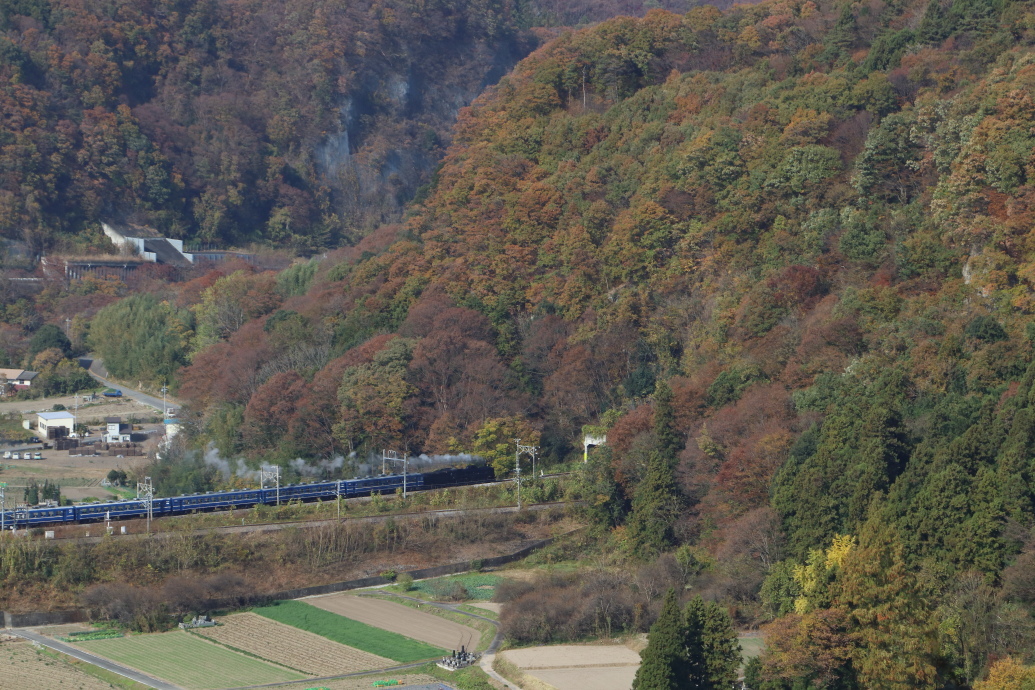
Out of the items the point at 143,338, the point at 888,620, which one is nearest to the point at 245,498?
the point at 888,620

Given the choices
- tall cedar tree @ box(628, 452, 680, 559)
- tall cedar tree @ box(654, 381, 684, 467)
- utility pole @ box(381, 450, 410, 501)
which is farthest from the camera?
utility pole @ box(381, 450, 410, 501)

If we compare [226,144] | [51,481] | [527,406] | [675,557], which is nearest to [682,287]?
[527,406]

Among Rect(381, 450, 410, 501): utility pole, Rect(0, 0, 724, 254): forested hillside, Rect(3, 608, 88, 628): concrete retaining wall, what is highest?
Rect(0, 0, 724, 254): forested hillside

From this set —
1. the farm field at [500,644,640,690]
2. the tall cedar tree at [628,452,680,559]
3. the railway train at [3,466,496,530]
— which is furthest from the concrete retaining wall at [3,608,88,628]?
the tall cedar tree at [628,452,680,559]

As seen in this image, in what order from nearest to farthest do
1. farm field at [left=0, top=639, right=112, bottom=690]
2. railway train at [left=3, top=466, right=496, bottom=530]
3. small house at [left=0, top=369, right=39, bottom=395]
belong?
farm field at [left=0, top=639, right=112, bottom=690], railway train at [left=3, top=466, right=496, bottom=530], small house at [left=0, top=369, right=39, bottom=395]

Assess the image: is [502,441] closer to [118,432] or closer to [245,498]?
[245,498]

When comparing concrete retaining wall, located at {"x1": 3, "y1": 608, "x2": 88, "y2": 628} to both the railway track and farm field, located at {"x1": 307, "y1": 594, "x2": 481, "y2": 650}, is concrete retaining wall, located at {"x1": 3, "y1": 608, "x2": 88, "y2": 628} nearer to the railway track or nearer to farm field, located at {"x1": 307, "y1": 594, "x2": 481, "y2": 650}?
the railway track

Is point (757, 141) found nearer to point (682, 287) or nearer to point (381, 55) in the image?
point (682, 287)

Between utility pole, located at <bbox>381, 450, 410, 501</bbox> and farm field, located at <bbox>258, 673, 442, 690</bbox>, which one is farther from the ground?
utility pole, located at <bbox>381, 450, 410, 501</bbox>

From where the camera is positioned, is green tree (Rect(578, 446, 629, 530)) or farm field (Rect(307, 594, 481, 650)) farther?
green tree (Rect(578, 446, 629, 530))
